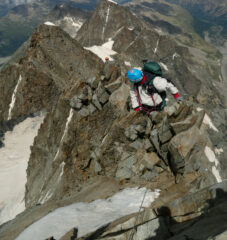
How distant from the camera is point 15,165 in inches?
1555

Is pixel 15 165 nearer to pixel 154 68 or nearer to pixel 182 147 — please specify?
pixel 182 147

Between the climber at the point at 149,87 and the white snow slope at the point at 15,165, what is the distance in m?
22.1

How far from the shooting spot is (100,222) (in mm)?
10898

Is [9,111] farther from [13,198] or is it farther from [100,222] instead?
[100,222]

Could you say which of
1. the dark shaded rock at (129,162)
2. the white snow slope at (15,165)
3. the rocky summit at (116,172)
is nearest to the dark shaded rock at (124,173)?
the rocky summit at (116,172)

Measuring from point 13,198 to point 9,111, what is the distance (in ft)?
67.1

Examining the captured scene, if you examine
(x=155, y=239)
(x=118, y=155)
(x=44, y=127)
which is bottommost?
(x=44, y=127)

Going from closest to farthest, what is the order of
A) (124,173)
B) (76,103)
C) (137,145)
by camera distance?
(124,173), (137,145), (76,103)

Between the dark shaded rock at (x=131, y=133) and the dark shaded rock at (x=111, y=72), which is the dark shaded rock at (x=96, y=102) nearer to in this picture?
the dark shaded rock at (x=111, y=72)

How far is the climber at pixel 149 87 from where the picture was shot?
11464 millimetres

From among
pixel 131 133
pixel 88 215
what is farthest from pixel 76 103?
pixel 88 215

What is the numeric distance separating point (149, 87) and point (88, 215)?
833 cm

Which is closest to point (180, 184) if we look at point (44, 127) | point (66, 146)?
point (66, 146)

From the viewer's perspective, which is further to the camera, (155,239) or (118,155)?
(118,155)
